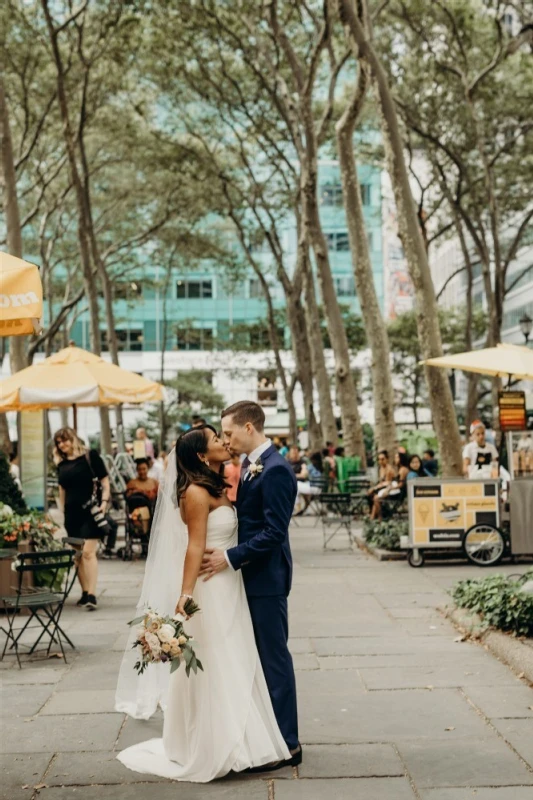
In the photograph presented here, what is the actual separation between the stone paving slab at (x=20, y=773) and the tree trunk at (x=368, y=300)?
16.0 meters

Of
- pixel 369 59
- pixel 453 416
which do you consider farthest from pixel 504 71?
pixel 453 416

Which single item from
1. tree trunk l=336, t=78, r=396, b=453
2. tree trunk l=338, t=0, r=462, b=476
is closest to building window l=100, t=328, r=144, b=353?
tree trunk l=336, t=78, r=396, b=453

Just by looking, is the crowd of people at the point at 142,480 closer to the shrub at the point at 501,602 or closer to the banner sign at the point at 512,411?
the banner sign at the point at 512,411

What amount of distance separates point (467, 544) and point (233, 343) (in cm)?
4180

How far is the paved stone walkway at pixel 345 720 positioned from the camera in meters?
5.41

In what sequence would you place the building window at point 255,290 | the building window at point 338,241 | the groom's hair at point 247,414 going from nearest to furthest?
the groom's hair at point 247,414
the building window at point 255,290
the building window at point 338,241

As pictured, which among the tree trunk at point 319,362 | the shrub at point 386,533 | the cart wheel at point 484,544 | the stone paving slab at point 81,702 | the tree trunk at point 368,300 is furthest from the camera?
the tree trunk at point 319,362

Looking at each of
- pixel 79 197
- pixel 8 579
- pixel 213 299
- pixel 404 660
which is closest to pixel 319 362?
pixel 79 197

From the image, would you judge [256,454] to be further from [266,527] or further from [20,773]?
[20,773]

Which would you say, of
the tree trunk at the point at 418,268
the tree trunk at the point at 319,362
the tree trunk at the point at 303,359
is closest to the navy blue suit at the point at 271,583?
the tree trunk at the point at 418,268

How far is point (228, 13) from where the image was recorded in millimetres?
25391

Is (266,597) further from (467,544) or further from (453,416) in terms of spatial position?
(453,416)

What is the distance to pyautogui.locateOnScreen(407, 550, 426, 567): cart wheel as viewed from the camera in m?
14.5

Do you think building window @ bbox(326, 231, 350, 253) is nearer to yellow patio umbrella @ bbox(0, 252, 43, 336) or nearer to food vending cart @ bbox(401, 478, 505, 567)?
food vending cart @ bbox(401, 478, 505, 567)
